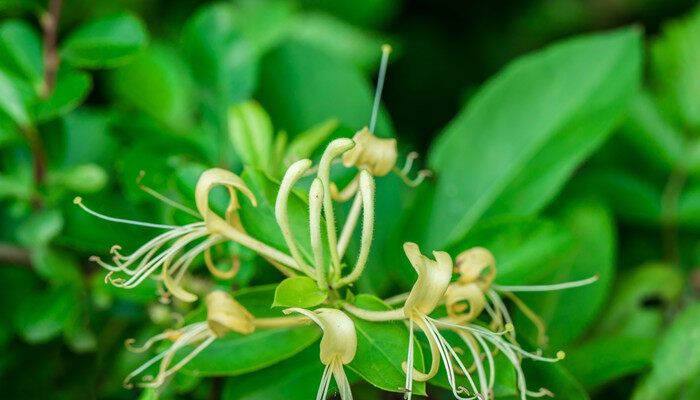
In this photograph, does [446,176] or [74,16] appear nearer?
[446,176]

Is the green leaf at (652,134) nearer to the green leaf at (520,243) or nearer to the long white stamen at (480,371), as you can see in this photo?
the green leaf at (520,243)

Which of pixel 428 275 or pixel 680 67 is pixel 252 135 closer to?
pixel 428 275

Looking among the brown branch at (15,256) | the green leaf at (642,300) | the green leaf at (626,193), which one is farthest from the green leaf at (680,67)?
the brown branch at (15,256)

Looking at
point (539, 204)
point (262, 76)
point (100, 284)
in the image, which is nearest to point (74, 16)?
point (262, 76)

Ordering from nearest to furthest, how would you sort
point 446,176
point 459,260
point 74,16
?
1. point 459,260
2. point 446,176
3. point 74,16

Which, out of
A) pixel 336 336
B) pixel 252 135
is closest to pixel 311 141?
pixel 252 135

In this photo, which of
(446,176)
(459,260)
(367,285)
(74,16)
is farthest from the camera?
(74,16)

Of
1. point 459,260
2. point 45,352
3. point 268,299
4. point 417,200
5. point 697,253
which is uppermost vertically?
point 697,253

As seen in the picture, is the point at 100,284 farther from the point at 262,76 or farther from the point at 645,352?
the point at 645,352
